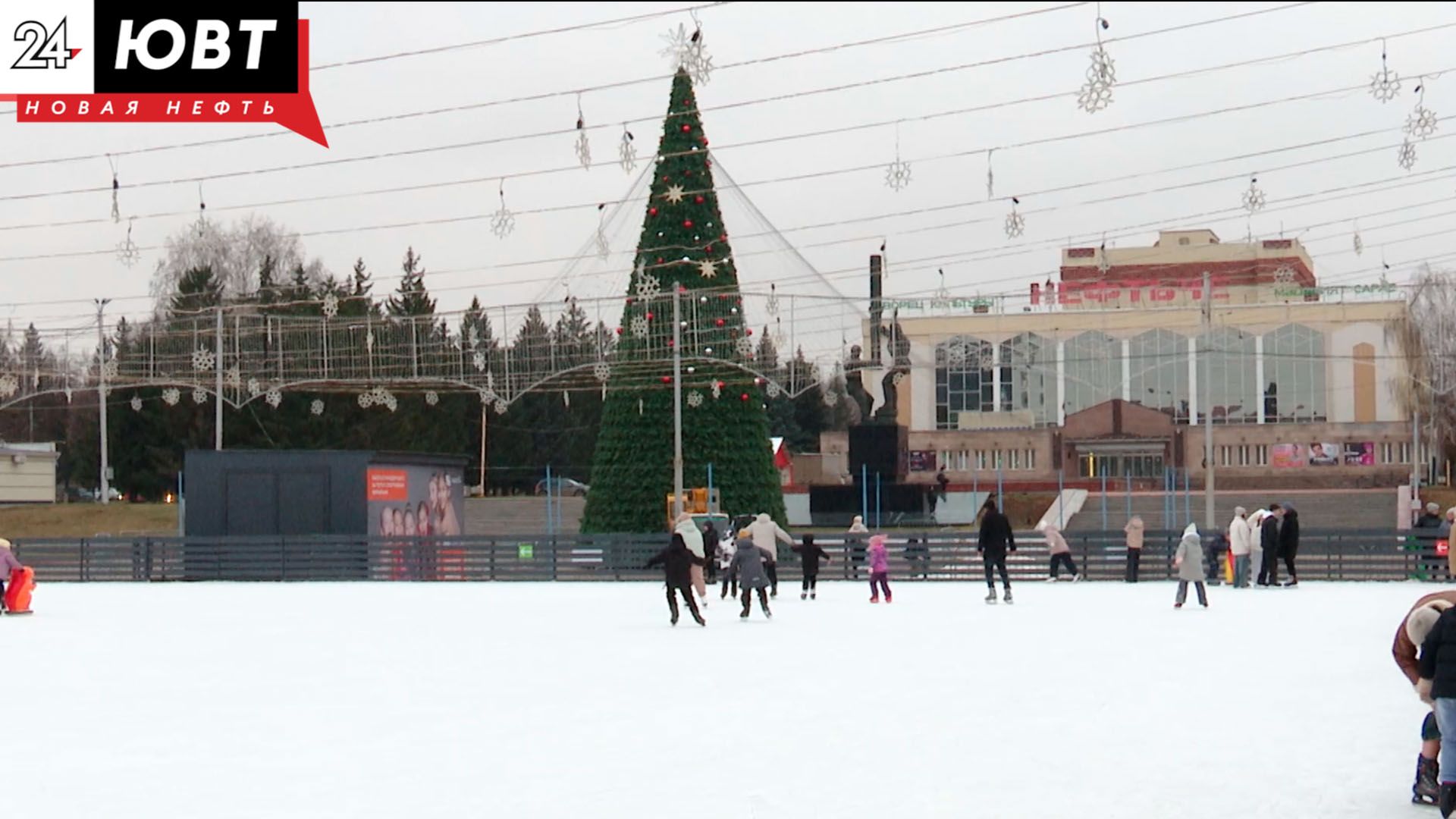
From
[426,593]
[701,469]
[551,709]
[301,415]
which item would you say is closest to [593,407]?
[301,415]

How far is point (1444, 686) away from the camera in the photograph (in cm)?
938

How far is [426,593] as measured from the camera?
37250 mm

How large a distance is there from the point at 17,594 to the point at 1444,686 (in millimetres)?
25884

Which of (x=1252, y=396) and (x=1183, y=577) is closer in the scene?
(x=1183, y=577)

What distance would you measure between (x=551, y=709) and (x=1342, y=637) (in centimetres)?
1112

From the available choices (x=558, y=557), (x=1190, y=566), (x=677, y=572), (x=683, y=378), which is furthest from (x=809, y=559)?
(x=683, y=378)

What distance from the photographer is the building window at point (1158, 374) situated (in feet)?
292

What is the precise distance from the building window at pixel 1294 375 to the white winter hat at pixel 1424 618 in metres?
78.4

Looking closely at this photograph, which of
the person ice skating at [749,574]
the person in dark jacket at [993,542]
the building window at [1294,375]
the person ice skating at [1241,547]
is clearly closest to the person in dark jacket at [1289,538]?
the person ice skating at [1241,547]

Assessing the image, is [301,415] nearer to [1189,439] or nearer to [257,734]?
[1189,439]

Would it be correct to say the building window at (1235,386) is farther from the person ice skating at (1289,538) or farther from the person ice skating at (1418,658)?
the person ice skating at (1418,658)

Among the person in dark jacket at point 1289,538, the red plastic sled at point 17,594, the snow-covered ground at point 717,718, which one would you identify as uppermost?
the person in dark jacket at point 1289,538

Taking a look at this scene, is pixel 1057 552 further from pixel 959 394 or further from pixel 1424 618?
pixel 959 394

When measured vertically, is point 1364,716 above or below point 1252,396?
below
